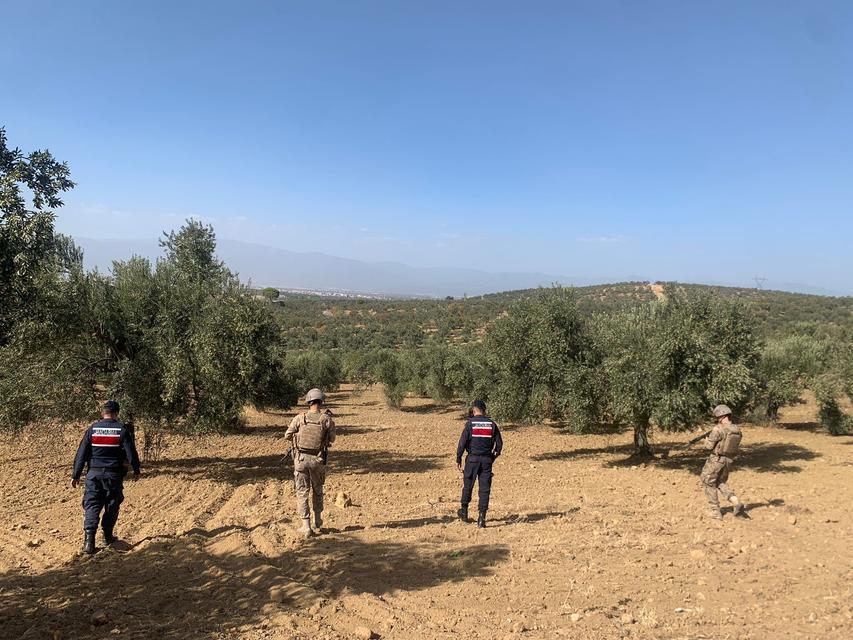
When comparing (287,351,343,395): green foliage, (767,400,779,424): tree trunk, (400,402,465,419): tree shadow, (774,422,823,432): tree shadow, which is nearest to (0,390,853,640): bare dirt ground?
(767,400,779,424): tree trunk

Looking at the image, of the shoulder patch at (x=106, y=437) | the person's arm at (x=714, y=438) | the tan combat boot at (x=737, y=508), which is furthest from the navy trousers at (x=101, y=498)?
the tan combat boot at (x=737, y=508)

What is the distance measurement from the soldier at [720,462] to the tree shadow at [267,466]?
7320 millimetres

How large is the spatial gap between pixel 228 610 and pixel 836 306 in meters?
77.0

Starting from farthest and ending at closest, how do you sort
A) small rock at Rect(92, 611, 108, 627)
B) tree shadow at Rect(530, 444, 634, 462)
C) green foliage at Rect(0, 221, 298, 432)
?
tree shadow at Rect(530, 444, 634, 462)
green foliage at Rect(0, 221, 298, 432)
small rock at Rect(92, 611, 108, 627)

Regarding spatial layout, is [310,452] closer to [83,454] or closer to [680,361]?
[83,454]

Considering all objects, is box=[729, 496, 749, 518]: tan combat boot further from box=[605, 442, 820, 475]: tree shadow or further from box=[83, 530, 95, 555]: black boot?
box=[83, 530, 95, 555]: black boot

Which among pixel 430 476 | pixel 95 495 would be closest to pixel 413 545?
pixel 95 495

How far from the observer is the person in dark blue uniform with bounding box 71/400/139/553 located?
726cm

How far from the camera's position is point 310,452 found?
25.6 feet

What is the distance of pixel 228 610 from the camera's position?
5.27 meters

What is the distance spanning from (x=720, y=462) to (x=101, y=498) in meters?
10.4

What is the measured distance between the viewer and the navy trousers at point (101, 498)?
720cm

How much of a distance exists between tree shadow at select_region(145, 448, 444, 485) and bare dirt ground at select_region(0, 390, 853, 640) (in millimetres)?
179

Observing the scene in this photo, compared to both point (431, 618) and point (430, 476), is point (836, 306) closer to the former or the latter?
point (430, 476)
